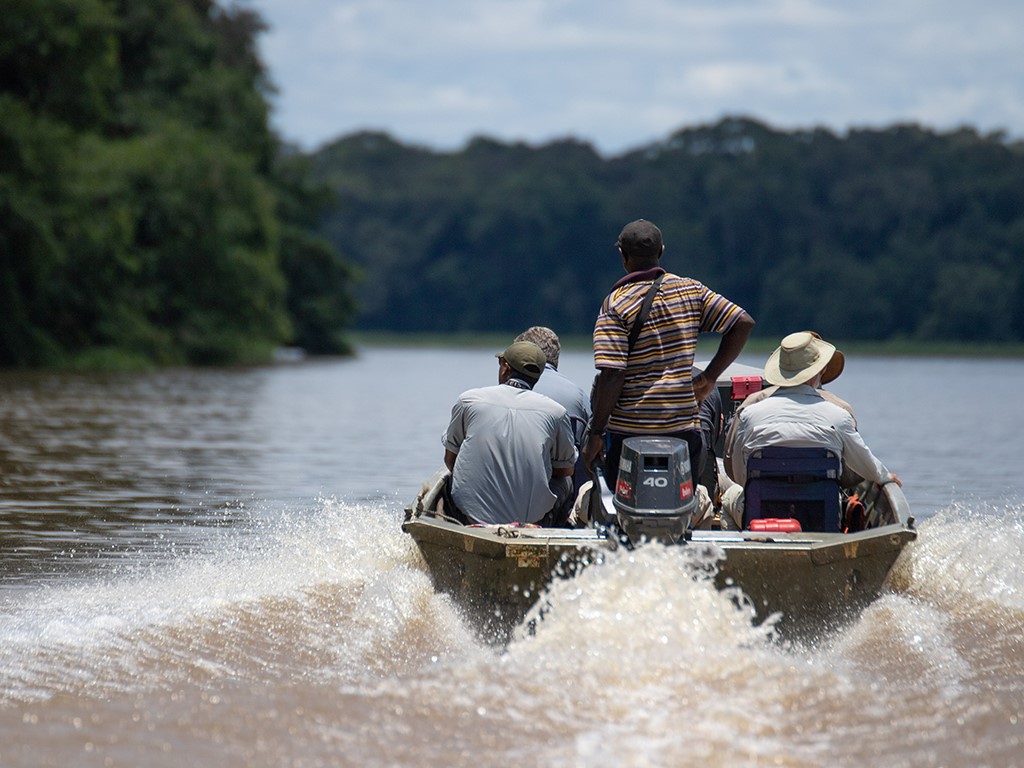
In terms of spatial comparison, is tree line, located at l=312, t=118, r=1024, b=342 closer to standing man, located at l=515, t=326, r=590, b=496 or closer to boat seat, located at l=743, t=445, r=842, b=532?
standing man, located at l=515, t=326, r=590, b=496

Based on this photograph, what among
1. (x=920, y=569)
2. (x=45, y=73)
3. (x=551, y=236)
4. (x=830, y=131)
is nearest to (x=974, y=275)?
(x=830, y=131)

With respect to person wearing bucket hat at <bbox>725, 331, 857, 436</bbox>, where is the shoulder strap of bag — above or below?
above

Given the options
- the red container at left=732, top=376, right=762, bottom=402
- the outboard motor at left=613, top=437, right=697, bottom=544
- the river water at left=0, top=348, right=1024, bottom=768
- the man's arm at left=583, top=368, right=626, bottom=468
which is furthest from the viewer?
the red container at left=732, top=376, right=762, bottom=402

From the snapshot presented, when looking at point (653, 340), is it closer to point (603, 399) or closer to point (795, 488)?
point (603, 399)

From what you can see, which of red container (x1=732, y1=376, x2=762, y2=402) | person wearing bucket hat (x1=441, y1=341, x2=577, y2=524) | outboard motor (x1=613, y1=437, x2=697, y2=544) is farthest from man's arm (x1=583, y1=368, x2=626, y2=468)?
red container (x1=732, y1=376, x2=762, y2=402)

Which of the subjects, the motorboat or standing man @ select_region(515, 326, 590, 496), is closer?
the motorboat

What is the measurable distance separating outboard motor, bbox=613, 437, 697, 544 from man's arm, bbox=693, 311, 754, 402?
2.13ft

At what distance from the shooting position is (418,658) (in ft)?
20.0

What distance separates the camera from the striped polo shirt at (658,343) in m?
6.49

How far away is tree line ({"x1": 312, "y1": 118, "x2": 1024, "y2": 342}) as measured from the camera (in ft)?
303

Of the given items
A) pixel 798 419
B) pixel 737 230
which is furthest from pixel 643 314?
pixel 737 230

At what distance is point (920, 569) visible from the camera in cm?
831

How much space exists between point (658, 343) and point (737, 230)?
98.4m

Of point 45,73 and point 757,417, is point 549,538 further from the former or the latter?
→ point 45,73
